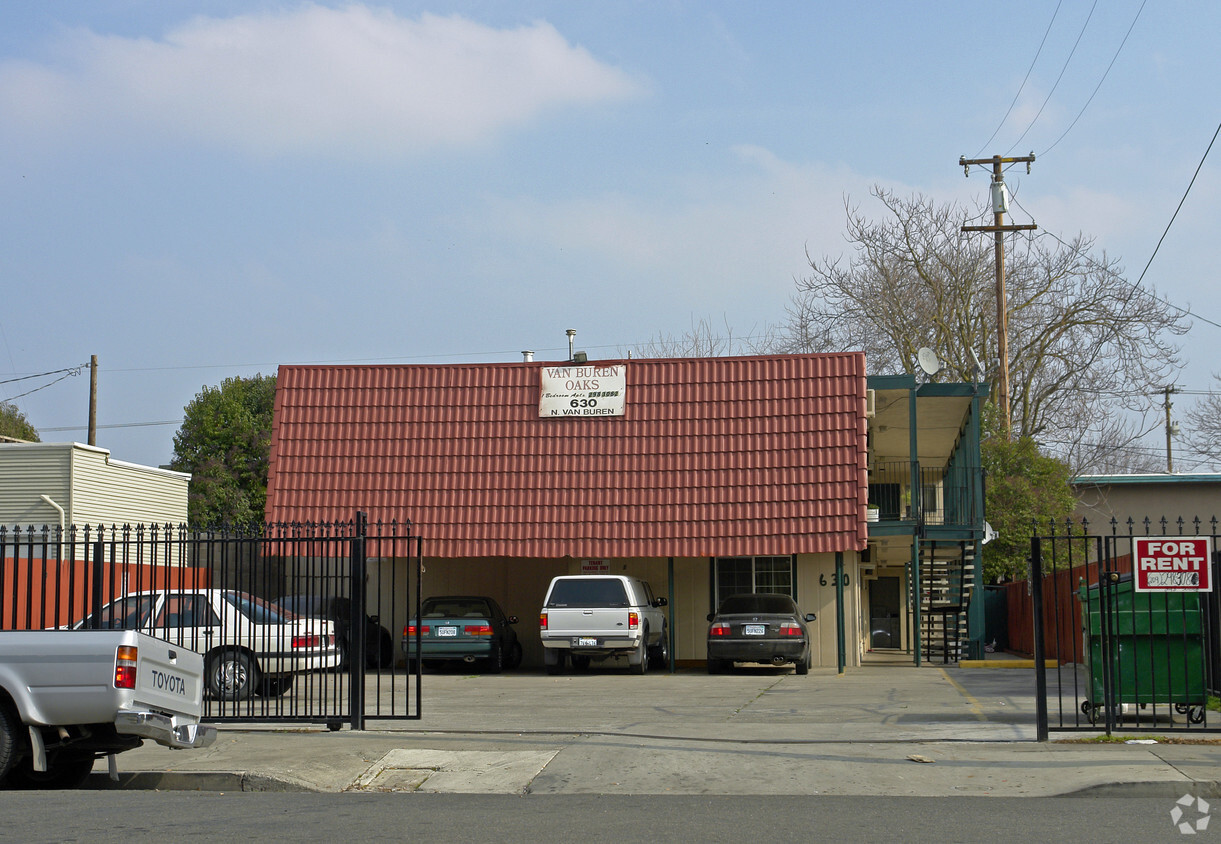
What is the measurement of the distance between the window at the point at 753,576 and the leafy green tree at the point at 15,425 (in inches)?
1514

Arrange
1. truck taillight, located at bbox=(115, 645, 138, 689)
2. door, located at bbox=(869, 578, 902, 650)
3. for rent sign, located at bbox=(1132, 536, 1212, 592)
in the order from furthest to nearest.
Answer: door, located at bbox=(869, 578, 902, 650) → for rent sign, located at bbox=(1132, 536, 1212, 592) → truck taillight, located at bbox=(115, 645, 138, 689)

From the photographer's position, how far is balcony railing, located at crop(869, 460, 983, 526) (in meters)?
25.0

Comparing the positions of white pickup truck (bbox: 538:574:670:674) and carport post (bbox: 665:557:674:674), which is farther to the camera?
carport post (bbox: 665:557:674:674)

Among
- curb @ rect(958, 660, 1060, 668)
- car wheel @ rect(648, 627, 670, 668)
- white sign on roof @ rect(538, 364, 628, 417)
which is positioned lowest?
curb @ rect(958, 660, 1060, 668)

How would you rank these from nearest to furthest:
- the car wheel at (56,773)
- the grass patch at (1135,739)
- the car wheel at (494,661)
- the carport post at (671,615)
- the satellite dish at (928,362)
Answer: the car wheel at (56,773) → the grass patch at (1135,739) → the car wheel at (494,661) → the carport post at (671,615) → the satellite dish at (928,362)

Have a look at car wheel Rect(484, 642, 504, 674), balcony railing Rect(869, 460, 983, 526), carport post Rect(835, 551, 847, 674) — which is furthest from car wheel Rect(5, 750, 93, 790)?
balcony railing Rect(869, 460, 983, 526)

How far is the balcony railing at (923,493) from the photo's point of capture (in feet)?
81.9

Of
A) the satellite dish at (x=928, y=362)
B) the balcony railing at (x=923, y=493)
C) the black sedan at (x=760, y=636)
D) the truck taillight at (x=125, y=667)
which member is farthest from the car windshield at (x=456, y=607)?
the truck taillight at (x=125, y=667)

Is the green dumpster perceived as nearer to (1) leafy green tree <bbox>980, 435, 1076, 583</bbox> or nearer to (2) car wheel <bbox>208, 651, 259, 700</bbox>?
(2) car wheel <bbox>208, 651, 259, 700</bbox>

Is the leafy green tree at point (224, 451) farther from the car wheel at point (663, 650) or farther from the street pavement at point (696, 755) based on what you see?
the street pavement at point (696, 755)

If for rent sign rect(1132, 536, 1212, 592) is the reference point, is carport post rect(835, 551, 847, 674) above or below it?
below

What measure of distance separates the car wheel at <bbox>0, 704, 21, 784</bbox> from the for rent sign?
945 cm

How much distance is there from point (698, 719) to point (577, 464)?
11.0 meters

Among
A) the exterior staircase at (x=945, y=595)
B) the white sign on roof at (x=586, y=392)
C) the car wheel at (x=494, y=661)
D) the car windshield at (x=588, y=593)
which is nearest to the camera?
the car windshield at (x=588, y=593)
